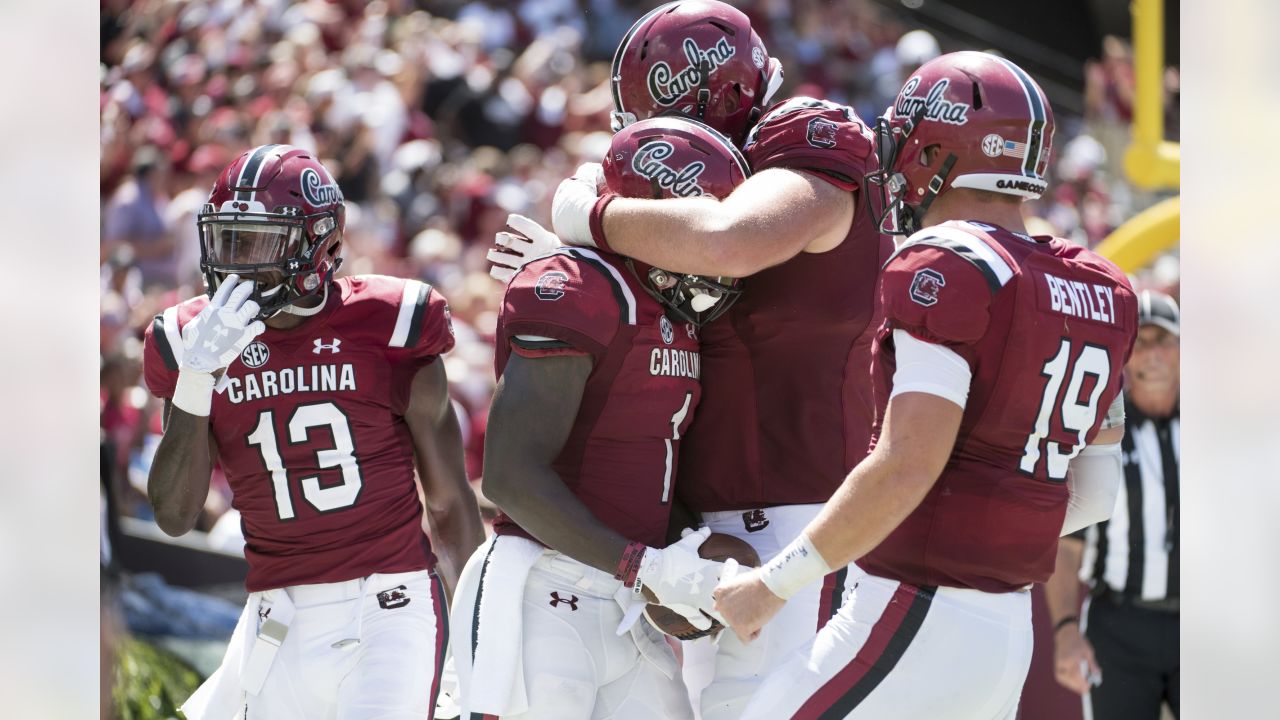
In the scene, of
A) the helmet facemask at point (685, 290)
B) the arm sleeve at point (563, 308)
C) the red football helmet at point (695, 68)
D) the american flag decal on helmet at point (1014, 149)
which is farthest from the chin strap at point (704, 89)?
the american flag decal on helmet at point (1014, 149)

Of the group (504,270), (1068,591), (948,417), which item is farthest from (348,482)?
(1068,591)

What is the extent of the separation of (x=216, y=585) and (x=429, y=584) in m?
2.93

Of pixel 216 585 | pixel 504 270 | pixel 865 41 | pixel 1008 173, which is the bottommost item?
pixel 216 585

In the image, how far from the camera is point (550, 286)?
2.68 metres

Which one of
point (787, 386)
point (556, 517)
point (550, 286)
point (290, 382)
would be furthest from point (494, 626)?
point (290, 382)

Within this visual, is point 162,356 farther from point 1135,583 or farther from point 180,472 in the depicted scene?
point 1135,583

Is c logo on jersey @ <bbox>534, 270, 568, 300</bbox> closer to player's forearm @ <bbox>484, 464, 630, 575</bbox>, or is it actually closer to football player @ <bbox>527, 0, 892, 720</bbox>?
football player @ <bbox>527, 0, 892, 720</bbox>

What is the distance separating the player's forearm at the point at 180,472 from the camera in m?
3.30

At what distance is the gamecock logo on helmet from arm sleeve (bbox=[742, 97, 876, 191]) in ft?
0.57

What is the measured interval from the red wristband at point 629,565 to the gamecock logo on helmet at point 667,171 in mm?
694

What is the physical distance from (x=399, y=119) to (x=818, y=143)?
6656 millimetres

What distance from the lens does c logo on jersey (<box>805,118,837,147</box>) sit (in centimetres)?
280
